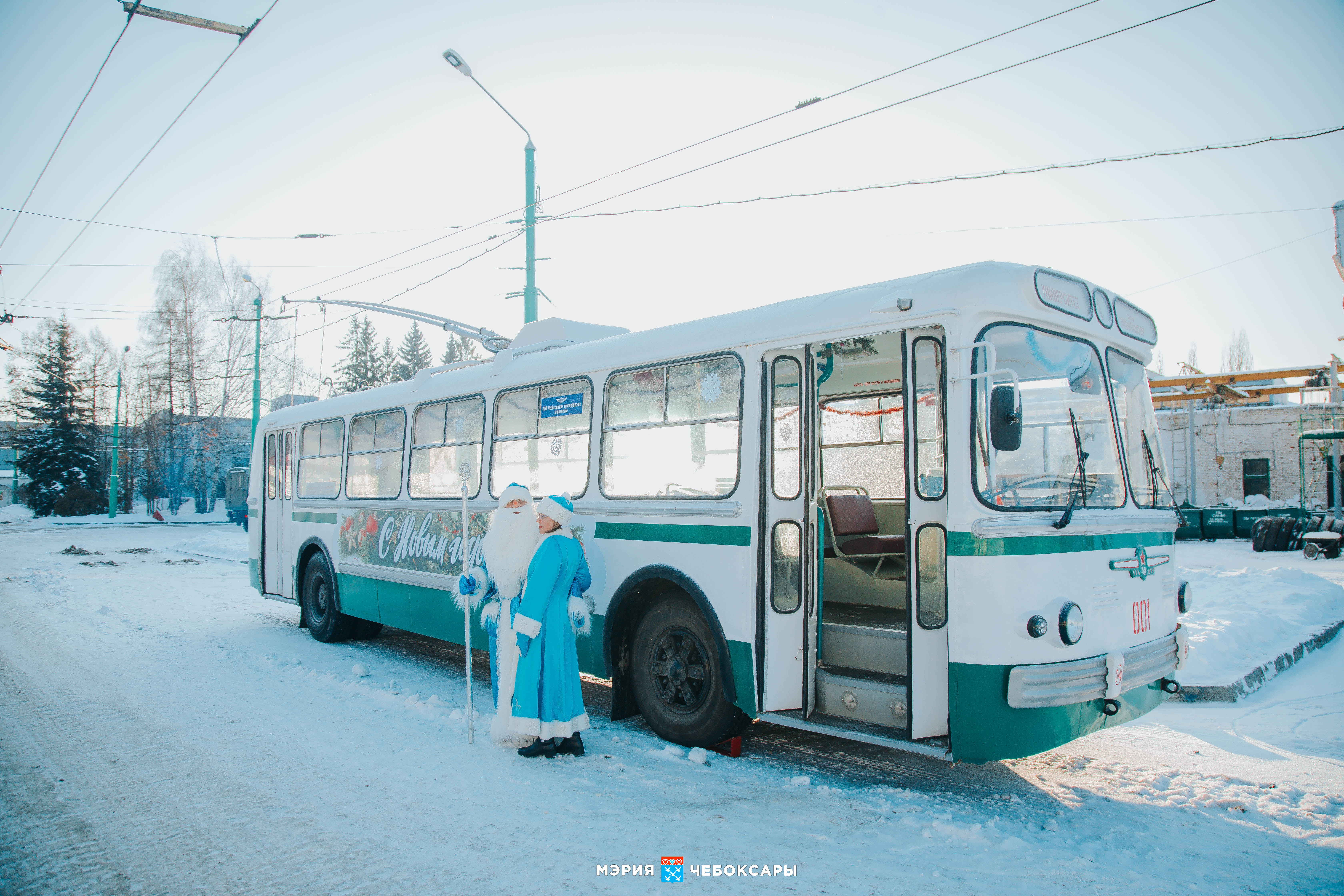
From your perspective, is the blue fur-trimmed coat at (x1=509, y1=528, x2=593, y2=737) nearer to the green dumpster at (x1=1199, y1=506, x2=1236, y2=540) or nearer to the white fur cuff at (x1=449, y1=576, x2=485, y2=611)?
the white fur cuff at (x1=449, y1=576, x2=485, y2=611)

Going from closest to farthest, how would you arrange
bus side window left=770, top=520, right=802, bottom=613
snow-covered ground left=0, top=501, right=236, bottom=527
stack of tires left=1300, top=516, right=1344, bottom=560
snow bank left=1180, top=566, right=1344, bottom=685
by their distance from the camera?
bus side window left=770, top=520, right=802, bottom=613, snow bank left=1180, top=566, right=1344, bottom=685, stack of tires left=1300, top=516, right=1344, bottom=560, snow-covered ground left=0, top=501, right=236, bottom=527

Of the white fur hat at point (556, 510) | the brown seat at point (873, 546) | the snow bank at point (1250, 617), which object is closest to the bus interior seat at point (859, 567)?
the brown seat at point (873, 546)

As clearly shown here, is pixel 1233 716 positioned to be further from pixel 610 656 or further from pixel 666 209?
pixel 666 209

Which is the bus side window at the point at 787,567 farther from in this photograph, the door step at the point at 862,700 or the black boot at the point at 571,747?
the black boot at the point at 571,747

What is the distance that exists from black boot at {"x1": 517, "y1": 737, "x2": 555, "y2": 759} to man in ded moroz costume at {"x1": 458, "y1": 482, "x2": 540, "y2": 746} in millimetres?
87

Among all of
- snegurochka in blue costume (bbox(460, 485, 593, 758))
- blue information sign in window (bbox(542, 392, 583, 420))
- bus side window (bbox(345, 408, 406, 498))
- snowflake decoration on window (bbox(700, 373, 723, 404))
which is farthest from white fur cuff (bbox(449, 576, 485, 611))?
snowflake decoration on window (bbox(700, 373, 723, 404))

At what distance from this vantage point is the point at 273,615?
11914mm

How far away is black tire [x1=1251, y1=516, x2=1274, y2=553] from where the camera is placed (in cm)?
1895

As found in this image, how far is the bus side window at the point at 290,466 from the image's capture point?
35.1 ft

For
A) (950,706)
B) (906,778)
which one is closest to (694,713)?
(906,778)

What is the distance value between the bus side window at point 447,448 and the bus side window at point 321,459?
1.86 m

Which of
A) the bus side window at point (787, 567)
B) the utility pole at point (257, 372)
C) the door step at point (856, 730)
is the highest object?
the utility pole at point (257, 372)

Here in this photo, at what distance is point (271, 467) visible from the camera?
1126cm

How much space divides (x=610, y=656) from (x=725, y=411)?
200 cm
